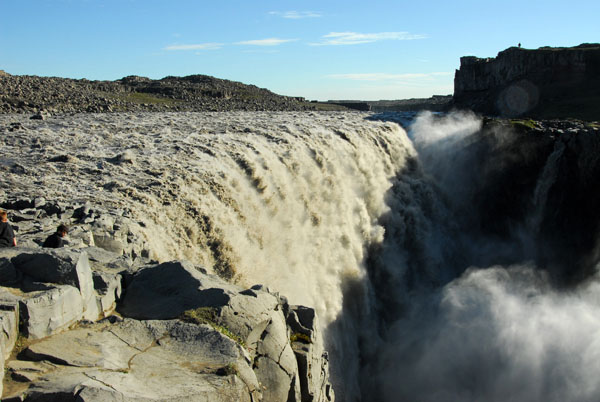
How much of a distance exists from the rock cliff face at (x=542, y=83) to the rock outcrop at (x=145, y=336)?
54.7 metres

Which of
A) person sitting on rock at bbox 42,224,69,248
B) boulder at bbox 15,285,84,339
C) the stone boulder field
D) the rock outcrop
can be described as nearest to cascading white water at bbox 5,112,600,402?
the stone boulder field

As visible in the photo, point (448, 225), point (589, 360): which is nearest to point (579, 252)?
point (448, 225)

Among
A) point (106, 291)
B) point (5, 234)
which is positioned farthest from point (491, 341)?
point (5, 234)

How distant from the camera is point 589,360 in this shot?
18.5 metres

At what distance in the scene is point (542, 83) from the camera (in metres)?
68.1

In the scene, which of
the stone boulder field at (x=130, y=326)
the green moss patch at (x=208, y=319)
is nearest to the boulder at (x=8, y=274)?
the stone boulder field at (x=130, y=326)

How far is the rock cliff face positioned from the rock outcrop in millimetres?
54677

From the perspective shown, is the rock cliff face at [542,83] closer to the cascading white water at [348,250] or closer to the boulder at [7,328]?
the cascading white water at [348,250]

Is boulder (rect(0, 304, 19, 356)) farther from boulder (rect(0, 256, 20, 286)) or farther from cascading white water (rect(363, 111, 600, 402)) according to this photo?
cascading white water (rect(363, 111, 600, 402))

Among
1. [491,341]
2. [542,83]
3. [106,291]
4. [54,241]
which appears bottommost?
[491,341]

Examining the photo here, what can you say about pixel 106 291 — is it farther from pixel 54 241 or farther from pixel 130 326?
pixel 54 241

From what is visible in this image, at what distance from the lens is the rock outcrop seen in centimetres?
575

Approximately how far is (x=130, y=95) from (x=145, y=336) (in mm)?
42407

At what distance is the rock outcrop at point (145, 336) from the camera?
575cm
